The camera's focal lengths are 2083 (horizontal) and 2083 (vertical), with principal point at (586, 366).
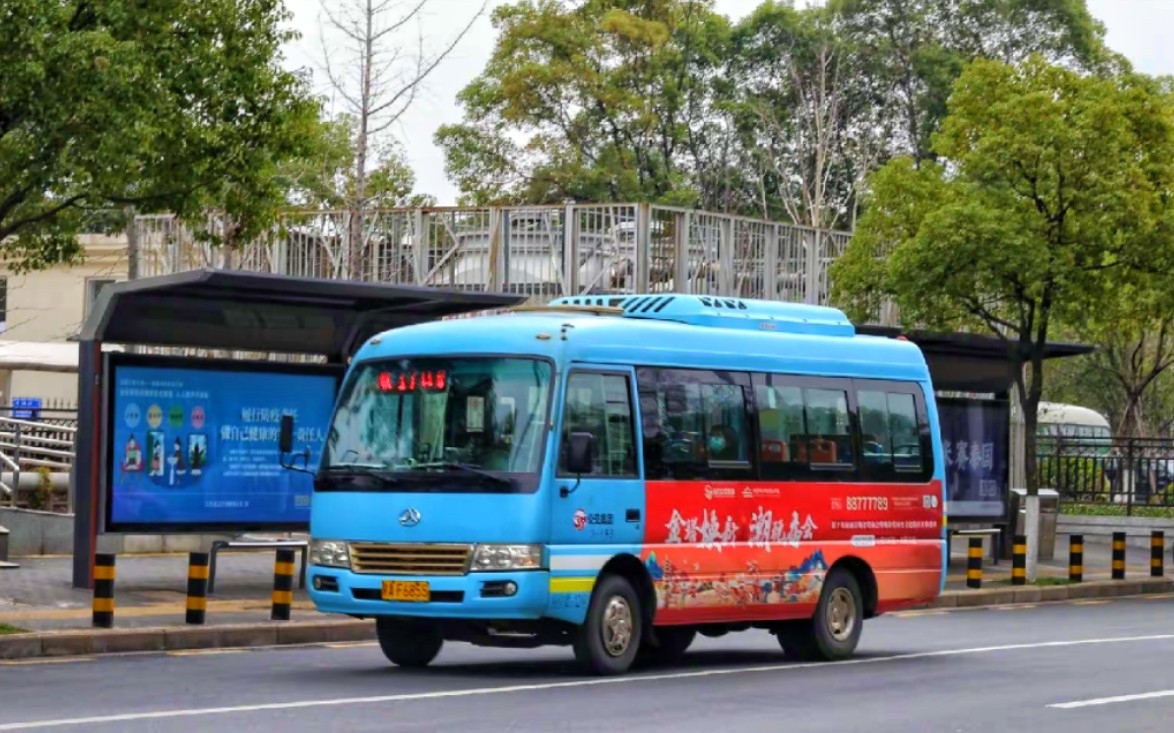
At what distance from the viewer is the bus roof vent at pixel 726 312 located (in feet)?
54.9

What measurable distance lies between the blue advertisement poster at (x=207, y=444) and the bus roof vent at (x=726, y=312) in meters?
5.61

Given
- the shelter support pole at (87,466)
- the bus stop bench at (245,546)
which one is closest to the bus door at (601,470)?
the bus stop bench at (245,546)

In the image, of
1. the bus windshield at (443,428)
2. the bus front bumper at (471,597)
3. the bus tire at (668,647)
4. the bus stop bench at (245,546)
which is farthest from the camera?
the bus stop bench at (245,546)

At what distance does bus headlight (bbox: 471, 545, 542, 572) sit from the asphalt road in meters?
0.81

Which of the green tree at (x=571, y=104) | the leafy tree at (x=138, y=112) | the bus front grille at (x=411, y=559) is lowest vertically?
the bus front grille at (x=411, y=559)

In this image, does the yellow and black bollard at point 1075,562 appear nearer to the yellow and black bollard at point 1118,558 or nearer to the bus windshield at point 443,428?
the yellow and black bollard at point 1118,558

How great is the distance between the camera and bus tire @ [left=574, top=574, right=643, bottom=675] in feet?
49.0

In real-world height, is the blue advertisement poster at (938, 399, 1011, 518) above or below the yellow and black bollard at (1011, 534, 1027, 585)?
above

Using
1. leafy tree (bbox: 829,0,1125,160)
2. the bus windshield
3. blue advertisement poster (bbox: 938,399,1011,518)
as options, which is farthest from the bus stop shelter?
leafy tree (bbox: 829,0,1125,160)

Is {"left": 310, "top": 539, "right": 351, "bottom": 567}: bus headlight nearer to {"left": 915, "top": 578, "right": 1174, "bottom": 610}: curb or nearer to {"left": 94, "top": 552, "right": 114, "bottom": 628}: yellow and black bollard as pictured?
{"left": 94, "top": 552, "right": 114, "bottom": 628}: yellow and black bollard

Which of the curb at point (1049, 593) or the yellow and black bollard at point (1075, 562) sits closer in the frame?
the curb at point (1049, 593)

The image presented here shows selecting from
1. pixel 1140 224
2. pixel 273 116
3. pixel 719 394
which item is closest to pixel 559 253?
pixel 1140 224

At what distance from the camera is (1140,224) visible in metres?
28.9

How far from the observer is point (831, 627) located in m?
17.5
